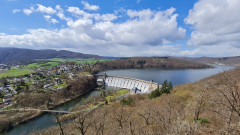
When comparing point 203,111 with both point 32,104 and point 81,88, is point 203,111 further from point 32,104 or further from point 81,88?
point 81,88

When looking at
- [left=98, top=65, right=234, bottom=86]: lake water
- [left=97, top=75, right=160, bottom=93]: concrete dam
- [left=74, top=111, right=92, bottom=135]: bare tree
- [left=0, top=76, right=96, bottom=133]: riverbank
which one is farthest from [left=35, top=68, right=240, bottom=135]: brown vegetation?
[left=98, top=65, right=234, bottom=86]: lake water

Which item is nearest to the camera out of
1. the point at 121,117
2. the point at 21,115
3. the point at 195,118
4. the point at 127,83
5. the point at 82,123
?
the point at 82,123

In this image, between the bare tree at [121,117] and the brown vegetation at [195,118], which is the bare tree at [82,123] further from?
the bare tree at [121,117]

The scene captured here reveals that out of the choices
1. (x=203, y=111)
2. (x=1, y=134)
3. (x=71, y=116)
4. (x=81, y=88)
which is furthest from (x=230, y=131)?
(x=81, y=88)

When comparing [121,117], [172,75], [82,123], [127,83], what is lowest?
[127,83]

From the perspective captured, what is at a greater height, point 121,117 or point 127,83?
point 121,117

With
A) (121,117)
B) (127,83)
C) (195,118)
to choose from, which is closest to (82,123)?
(121,117)

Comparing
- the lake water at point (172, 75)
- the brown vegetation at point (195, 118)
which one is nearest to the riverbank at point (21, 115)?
the brown vegetation at point (195, 118)

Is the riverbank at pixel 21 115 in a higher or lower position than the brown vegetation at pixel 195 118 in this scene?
lower

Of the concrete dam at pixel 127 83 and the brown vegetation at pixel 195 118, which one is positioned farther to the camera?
the concrete dam at pixel 127 83

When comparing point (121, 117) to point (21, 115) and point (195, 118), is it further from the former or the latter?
point (21, 115)

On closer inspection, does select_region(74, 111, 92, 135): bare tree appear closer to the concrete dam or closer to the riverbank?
the riverbank
